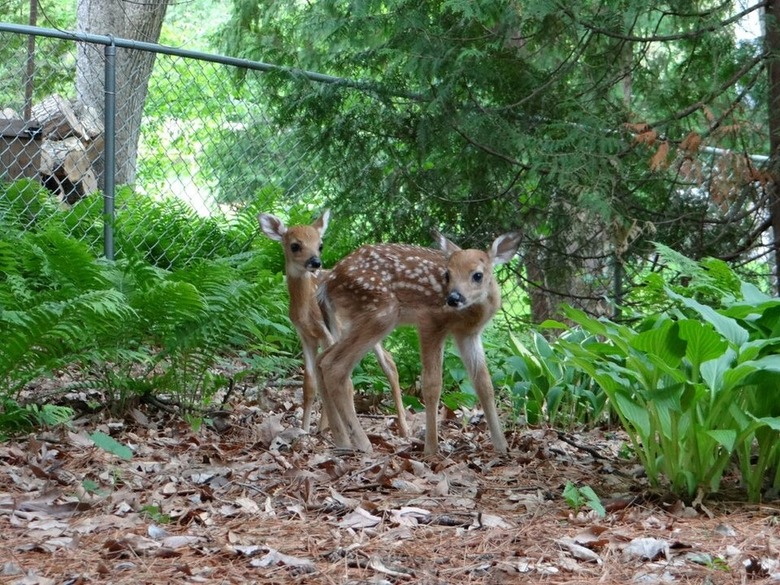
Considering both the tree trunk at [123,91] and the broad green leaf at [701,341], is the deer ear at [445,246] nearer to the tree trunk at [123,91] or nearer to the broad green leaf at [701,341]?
the broad green leaf at [701,341]

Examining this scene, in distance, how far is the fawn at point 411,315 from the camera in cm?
575

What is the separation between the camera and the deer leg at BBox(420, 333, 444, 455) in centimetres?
556

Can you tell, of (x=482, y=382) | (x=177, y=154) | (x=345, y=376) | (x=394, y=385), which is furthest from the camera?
(x=177, y=154)

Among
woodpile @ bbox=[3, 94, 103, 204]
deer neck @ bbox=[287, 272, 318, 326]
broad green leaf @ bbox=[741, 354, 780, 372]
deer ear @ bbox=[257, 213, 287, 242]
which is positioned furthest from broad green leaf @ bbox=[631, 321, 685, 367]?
woodpile @ bbox=[3, 94, 103, 204]

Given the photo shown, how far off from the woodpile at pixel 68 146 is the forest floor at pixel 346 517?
4.27 metres

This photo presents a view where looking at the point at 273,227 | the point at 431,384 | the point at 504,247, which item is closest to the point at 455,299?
the point at 431,384

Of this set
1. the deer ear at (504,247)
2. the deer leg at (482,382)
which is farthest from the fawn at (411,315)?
the deer ear at (504,247)

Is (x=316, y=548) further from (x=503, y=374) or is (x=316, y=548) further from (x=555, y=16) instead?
(x=555, y=16)

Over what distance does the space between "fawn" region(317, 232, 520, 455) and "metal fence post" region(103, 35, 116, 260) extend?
3146 mm

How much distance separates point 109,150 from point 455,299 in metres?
4.13

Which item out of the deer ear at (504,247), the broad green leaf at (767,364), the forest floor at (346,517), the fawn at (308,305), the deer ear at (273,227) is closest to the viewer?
the forest floor at (346,517)

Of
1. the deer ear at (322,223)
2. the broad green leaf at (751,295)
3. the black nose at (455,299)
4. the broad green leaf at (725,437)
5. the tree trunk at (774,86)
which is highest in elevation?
the tree trunk at (774,86)

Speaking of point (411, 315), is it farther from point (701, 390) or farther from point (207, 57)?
point (207, 57)

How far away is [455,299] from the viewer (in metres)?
5.61
